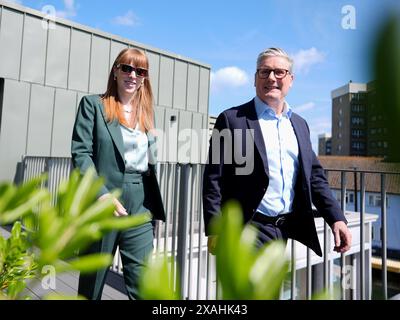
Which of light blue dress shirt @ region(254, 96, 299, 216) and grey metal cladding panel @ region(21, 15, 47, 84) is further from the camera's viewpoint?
grey metal cladding panel @ region(21, 15, 47, 84)

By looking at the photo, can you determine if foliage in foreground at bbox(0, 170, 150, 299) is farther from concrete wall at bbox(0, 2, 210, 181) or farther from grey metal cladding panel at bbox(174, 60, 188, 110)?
grey metal cladding panel at bbox(174, 60, 188, 110)

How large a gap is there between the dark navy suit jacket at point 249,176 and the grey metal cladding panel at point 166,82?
9.41m

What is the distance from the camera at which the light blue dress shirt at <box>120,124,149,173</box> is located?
191 centimetres

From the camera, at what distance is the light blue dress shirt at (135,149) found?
6.27 feet

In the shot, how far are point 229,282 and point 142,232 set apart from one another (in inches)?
74.0

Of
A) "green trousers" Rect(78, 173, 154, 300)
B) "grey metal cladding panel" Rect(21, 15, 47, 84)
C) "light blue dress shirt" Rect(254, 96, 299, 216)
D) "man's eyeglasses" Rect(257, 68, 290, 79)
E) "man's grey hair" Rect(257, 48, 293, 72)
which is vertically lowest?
"green trousers" Rect(78, 173, 154, 300)

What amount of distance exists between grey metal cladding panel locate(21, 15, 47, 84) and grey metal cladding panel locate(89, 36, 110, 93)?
1.29 m

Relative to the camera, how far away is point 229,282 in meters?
0.17

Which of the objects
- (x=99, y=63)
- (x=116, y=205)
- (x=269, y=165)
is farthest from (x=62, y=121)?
(x=116, y=205)

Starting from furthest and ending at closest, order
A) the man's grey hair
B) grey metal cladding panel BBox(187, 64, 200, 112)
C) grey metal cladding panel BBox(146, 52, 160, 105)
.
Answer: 1. grey metal cladding panel BBox(187, 64, 200, 112)
2. grey metal cladding panel BBox(146, 52, 160, 105)
3. the man's grey hair

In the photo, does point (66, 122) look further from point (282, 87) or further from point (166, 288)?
point (166, 288)

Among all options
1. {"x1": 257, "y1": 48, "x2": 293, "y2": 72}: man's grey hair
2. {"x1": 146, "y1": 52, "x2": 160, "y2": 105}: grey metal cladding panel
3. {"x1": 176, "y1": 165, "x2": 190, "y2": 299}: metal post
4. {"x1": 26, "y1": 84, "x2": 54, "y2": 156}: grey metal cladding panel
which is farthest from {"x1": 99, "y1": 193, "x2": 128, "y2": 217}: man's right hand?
{"x1": 146, "y1": 52, "x2": 160, "y2": 105}: grey metal cladding panel

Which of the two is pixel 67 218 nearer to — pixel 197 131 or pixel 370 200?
pixel 370 200
